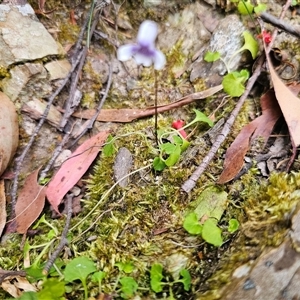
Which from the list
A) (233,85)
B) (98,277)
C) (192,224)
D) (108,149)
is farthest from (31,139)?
(233,85)

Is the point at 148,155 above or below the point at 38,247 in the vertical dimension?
above

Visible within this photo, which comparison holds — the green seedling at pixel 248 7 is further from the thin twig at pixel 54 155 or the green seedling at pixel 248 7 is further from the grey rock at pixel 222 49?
the thin twig at pixel 54 155

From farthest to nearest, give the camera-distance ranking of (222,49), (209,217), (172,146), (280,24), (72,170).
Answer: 1. (222,49)
2. (280,24)
3. (72,170)
4. (172,146)
5. (209,217)

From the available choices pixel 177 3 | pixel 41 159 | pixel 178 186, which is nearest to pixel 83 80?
pixel 41 159

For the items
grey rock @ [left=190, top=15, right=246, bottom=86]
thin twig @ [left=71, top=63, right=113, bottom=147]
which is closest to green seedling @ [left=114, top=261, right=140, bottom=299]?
thin twig @ [left=71, top=63, right=113, bottom=147]

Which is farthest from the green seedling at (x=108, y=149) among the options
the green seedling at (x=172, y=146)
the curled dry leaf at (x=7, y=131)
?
the curled dry leaf at (x=7, y=131)

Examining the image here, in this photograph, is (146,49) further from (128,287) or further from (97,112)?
(128,287)

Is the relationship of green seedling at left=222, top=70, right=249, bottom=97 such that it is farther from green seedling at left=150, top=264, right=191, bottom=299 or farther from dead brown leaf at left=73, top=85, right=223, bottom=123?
green seedling at left=150, top=264, right=191, bottom=299

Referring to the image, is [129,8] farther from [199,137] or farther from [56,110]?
[199,137]
